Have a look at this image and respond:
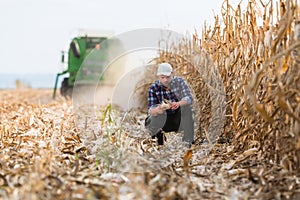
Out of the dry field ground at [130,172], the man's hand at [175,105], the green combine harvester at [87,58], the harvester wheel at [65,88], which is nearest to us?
the dry field ground at [130,172]

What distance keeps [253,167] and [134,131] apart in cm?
201

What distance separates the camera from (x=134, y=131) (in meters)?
4.85

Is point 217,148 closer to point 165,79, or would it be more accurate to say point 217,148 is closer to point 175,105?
point 175,105

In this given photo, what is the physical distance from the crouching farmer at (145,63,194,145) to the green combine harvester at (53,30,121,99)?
18.6 feet

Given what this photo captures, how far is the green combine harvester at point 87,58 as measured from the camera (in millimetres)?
9934

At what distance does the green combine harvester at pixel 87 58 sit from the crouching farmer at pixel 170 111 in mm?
5668

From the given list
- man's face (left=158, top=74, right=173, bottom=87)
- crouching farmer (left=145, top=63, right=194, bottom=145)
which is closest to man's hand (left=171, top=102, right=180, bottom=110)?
crouching farmer (left=145, top=63, right=194, bottom=145)

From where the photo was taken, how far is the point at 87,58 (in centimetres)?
1036

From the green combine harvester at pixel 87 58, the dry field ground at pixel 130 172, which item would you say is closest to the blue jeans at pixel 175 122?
the dry field ground at pixel 130 172

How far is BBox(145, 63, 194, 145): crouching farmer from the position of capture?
4109 millimetres

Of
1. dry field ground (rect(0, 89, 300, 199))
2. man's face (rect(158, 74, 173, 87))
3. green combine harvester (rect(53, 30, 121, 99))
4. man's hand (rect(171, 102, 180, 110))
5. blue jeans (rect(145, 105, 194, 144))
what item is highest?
green combine harvester (rect(53, 30, 121, 99))

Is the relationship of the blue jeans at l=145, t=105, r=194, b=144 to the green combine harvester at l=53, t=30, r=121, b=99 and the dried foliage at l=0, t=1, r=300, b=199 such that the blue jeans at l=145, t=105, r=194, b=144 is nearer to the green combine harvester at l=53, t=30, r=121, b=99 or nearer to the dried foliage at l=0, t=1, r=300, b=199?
the dried foliage at l=0, t=1, r=300, b=199

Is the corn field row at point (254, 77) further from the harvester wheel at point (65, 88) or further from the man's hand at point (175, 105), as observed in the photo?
the harvester wheel at point (65, 88)

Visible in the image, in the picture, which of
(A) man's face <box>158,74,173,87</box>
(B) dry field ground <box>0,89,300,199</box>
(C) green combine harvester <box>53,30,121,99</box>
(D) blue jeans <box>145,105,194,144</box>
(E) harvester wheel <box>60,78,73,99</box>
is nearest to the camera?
(B) dry field ground <box>0,89,300,199</box>
